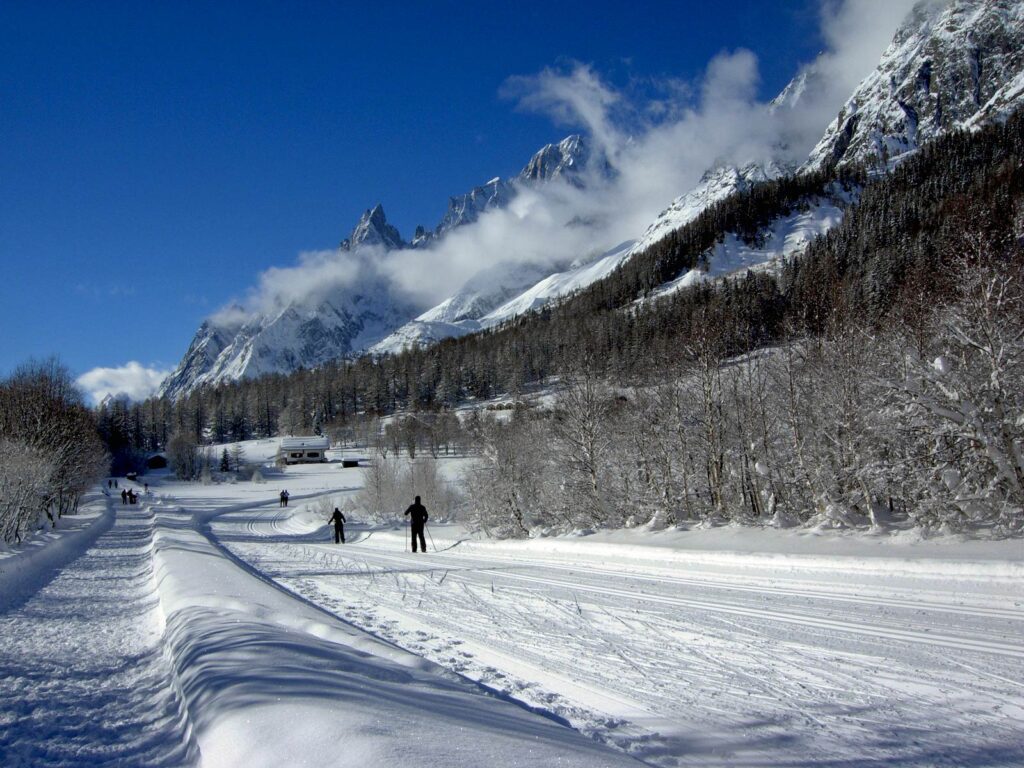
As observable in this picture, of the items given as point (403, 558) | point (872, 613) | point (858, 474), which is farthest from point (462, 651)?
point (858, 474)

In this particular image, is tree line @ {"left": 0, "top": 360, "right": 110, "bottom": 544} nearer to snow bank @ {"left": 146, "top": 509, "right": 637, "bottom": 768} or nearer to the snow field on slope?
the snow field on slope

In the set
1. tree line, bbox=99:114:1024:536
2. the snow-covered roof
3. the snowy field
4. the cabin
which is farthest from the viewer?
the snow-covered roof

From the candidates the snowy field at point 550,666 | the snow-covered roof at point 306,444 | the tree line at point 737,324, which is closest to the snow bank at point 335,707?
the snowy field at point 550,666

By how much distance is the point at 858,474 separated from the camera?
46.6 feet

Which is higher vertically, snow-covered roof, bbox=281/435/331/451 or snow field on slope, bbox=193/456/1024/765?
snow-covered roof, bbox=281/435/331/451

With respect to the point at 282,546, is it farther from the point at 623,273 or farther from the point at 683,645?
the point at 623,273

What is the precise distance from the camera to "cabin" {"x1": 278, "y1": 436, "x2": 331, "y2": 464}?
11581 centimetres

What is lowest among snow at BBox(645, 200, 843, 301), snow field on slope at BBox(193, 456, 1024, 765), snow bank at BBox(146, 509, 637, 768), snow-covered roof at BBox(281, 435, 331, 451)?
snow field on slope at BBox(193, 456, 1024, 765)

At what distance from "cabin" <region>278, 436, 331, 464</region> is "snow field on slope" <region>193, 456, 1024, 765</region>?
111 metres

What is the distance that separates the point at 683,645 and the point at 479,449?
23.1 m

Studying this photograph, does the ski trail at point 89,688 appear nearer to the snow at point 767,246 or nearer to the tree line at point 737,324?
the tree line at point 737,324

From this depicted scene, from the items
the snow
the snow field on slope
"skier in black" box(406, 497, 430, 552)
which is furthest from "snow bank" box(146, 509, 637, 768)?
the snow

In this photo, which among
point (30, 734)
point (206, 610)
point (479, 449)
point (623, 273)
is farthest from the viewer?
point (623, 273)

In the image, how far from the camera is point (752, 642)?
611 centimetres
